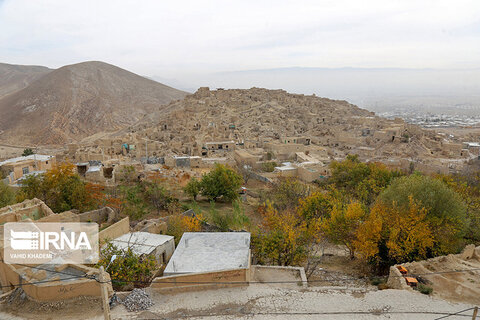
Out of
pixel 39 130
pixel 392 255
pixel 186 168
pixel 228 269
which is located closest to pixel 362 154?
pixel 186 168

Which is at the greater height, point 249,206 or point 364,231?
point 364,231

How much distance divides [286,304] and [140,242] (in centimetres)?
538

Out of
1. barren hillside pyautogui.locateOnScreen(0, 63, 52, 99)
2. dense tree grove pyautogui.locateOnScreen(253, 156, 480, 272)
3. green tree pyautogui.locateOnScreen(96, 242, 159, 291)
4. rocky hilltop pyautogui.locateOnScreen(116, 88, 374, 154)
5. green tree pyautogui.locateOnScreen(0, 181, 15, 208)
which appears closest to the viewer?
green tree pyautogui.locateOnScreen(96, 242, 159, 291)

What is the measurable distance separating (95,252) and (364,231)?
8.49m

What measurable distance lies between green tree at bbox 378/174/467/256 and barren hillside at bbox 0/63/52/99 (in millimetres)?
117671

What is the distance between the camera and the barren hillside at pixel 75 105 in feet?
214

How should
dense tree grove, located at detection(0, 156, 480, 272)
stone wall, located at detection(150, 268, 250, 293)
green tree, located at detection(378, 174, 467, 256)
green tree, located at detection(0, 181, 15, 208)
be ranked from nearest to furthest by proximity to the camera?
stone wall, located at detection(150, 268, 250, 293), dense tree grove, located at detection(0, 156, 480, 272), green tree, located at detection(378, 174, 467, 256), green tree, located at detection(0, 181, 15, 208)

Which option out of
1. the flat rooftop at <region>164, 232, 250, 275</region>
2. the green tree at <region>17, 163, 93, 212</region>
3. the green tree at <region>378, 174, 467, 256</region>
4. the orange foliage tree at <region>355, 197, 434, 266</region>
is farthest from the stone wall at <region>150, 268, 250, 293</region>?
the green tree at <region>17, 163, 93, 212</region>

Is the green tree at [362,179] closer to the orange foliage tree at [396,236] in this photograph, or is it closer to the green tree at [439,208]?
the green tree at [439,208]

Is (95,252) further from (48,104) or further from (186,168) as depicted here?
(48,104)

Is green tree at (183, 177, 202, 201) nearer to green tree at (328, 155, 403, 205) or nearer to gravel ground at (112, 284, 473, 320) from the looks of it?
green tree at (328, 155, 403, 205)

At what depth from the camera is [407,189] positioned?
1265 cm

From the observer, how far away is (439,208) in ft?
39.2

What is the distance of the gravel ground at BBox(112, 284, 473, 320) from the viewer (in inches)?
279
